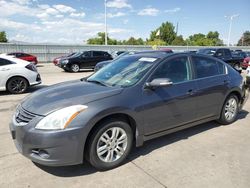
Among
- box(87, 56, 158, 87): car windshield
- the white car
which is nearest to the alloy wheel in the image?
box(87, 56, 158, 87): car windshield

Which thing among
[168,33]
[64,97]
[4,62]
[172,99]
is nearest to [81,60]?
[4,62]

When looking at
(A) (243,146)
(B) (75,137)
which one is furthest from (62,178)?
(A) (243,146)

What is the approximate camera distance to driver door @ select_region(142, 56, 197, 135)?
3.64m

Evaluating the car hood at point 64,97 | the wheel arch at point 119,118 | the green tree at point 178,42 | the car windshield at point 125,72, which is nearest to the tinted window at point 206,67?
the car windshield at point 125,72

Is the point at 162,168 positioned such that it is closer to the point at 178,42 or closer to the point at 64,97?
the point at 64,97

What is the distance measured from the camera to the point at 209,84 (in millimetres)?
4523

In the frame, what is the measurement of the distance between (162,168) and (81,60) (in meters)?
15.4

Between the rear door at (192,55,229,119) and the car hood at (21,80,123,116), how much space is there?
1.72 meters

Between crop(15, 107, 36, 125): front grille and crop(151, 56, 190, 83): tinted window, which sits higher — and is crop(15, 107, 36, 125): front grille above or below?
below

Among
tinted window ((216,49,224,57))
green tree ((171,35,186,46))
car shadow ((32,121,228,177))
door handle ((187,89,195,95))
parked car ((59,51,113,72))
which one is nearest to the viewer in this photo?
car shadow ((32,121,228,177))

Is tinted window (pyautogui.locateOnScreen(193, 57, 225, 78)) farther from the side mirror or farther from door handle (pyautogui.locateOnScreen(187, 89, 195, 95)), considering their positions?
the side mirror

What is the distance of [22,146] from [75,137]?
2.32 ft

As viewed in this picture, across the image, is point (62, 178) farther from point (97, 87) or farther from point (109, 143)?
point (97, 87)

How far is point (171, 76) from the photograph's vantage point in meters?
4.04
